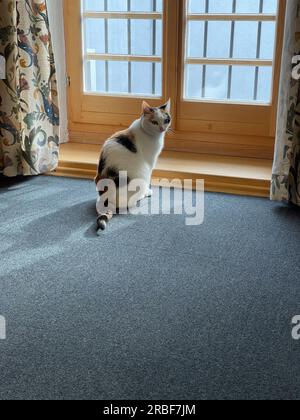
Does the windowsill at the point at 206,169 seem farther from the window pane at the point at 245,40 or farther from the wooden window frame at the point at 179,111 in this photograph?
the window pane at the point at 245,40

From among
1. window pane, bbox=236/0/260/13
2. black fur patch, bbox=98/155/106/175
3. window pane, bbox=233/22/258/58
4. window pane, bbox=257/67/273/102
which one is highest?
window pane, bbox=236/0/260/13

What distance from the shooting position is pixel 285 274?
186 cm

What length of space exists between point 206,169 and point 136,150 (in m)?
0.58

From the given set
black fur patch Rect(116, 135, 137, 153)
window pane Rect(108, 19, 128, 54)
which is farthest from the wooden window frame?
black fur patch Rect(116, 135, 137, 153)

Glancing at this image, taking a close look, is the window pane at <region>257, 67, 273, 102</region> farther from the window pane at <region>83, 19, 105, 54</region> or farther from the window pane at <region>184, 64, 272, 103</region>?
the window pane at <region>83, 19, 105, 54</region>

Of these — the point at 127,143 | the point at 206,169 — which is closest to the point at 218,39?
the point at 206,169

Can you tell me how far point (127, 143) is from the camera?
8.20 ft

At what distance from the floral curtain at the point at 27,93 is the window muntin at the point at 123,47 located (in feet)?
1.88

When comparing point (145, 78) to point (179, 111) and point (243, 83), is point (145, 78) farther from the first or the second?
point (243, 83)

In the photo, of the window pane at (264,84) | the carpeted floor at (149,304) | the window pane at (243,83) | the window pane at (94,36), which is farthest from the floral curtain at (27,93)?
the window pane at (264,84)

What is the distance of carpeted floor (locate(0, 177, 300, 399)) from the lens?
1.32m

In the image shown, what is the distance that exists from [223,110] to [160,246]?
1379 millimetres
